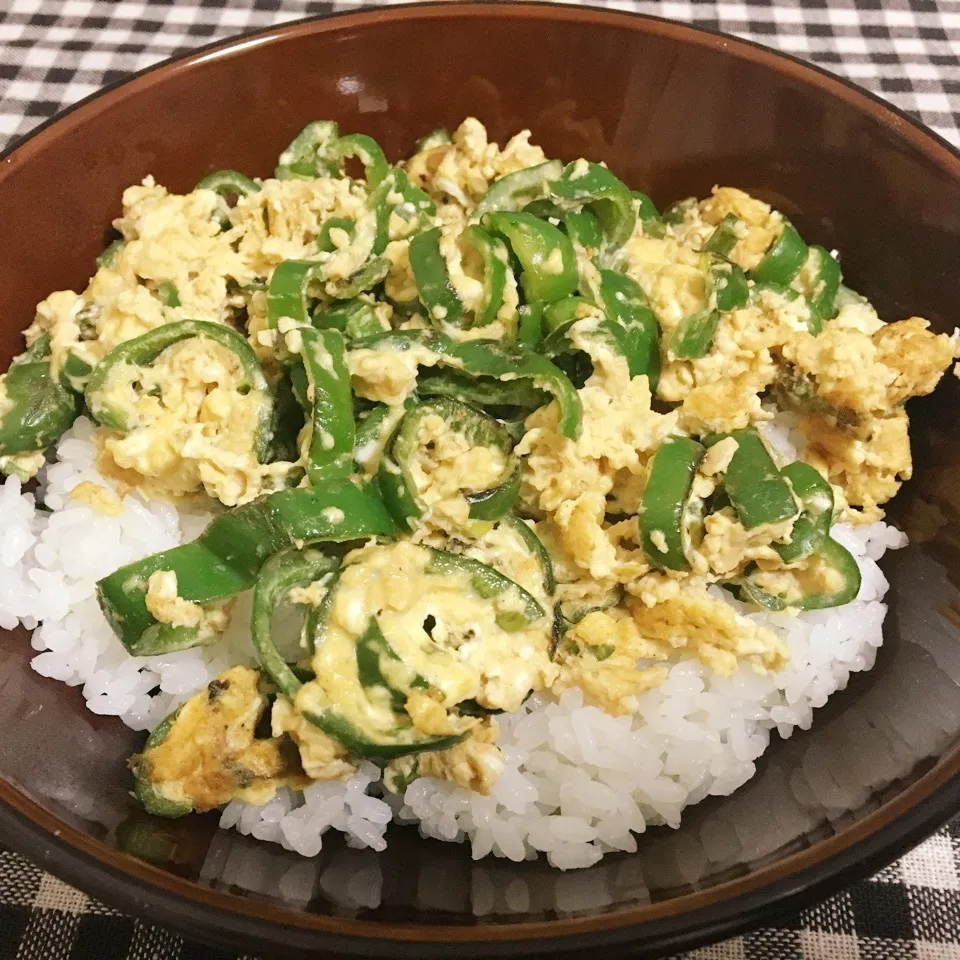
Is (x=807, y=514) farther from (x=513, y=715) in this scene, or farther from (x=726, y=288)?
(x=513, y=715)

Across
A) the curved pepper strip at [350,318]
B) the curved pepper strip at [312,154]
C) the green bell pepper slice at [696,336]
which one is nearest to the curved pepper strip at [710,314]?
the green bell pepper slice at [696,336]

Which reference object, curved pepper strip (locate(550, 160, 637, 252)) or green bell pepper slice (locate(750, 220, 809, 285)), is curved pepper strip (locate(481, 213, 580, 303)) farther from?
green bell pepper slice (locate(750, 220, 809, 285))

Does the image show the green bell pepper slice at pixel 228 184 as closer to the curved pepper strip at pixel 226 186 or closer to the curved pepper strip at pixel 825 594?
the curved pepper strip at pixel 226 186

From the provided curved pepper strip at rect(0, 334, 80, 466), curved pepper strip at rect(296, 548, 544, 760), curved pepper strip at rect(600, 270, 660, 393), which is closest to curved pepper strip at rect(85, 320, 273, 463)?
curved pepper strip at rect(0, 334, 80, 466)

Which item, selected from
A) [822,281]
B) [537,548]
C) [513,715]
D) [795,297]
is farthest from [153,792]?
[822,281]

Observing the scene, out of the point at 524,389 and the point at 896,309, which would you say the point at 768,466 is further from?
the point at 896,309
